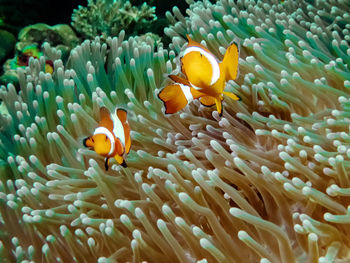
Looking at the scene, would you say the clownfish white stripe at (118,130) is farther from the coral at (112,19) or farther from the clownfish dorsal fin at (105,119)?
the coral at (112,19)

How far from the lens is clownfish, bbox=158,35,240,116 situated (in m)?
1.34

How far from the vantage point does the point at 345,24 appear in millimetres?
2459

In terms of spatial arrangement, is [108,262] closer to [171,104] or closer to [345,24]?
[171,104]

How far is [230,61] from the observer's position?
1441mm

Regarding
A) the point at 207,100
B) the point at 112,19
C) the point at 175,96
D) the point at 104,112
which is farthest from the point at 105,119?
the point at 112,19

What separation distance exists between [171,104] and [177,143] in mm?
398

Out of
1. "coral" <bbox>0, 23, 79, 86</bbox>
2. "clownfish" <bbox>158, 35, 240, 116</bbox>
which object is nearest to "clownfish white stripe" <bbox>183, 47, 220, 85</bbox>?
"clownfish" <bbox>158, 35, 240, 116</bbox>

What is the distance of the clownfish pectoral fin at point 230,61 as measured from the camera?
4.66ft

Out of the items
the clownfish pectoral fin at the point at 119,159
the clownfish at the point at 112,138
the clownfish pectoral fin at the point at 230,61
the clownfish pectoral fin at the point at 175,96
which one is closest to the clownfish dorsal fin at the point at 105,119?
the clownfish at the point at 112,138

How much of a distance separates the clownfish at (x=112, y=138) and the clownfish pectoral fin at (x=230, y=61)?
0.47 meters

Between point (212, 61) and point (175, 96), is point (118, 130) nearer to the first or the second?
point (175, 96)

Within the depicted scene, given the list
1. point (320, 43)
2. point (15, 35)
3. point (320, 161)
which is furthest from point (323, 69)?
point (15, 35)

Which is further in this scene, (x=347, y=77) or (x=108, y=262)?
(x=347, y=77)

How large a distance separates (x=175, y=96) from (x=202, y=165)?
0.39 m
